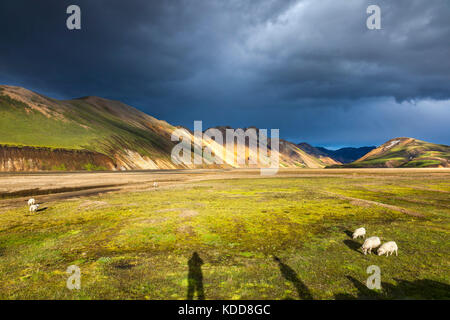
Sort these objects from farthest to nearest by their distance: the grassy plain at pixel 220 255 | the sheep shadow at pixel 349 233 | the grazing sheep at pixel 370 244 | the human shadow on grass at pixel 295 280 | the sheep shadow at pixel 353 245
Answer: the sheep shadow at pixel 349 233 → the sheep shadow at pixel 353 245 → the grazing sheep at pixel 370 244 → the grassy plain at pixel 220 255 → the human shadow on grass at pixel 295 280

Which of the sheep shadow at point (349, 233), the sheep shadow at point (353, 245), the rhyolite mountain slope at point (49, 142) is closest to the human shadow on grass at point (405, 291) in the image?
the sheep shadow at point (353, 245)

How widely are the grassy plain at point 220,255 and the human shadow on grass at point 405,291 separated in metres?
0.04

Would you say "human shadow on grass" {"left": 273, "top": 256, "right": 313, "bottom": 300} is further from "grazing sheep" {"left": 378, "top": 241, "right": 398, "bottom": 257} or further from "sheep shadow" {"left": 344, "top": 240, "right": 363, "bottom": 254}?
"grazing sheep" {"left": 378, "top": 241, "right": 398, "bottom": 257}

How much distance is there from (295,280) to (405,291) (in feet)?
13.2

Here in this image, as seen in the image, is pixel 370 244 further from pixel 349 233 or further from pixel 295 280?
pixel 295 280

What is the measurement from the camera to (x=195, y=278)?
9.53 metres

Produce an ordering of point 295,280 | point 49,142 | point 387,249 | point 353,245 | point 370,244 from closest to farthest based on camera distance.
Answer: point 295,280 < point 387,249 < point 370,244 < point 353,245 < point 49,142

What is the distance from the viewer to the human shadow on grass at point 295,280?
27.0 feet

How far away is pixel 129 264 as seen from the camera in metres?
11.0

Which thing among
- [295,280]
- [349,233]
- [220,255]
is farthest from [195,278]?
[349,233]

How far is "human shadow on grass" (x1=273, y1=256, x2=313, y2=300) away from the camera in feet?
27.0

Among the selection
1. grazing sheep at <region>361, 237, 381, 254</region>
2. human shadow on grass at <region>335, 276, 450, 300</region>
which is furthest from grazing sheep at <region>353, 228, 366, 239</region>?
human shadow on grass at <region>335, 276, 450, 300</region>

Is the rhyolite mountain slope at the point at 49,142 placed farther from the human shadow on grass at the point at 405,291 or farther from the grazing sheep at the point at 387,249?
the grazing sheep at the point at 387,249

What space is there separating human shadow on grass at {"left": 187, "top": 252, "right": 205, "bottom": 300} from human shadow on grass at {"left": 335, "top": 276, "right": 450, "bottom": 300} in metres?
5.09
